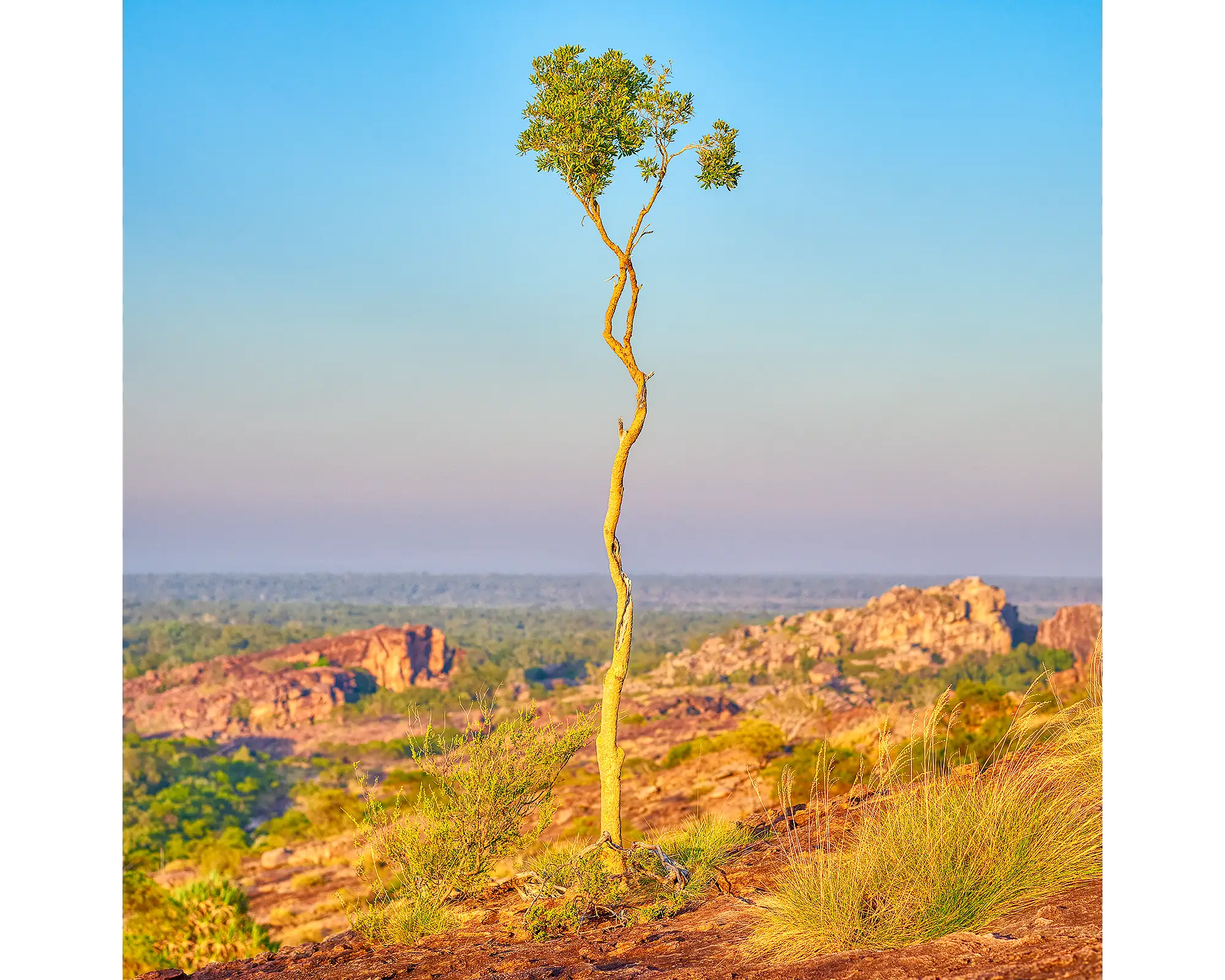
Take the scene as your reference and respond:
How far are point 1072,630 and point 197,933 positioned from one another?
28.1 m

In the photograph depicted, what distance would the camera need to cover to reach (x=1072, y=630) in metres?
30.3

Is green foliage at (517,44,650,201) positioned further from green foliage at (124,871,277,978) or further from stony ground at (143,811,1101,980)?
green foliage at (124,871,277,978)

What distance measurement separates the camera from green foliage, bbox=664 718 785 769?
44.4ft

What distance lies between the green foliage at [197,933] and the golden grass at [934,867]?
24.4ft

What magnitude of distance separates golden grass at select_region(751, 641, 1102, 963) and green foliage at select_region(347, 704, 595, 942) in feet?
5.01

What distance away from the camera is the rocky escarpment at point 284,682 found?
31703 millimetres

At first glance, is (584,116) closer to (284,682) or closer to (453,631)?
(284,682)

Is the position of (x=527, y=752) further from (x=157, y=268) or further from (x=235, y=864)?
(x=157, y=268)

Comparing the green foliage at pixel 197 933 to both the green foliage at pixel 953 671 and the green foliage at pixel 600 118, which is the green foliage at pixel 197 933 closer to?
the green foliage at pixel 600 118

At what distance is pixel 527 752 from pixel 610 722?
0.71 meters

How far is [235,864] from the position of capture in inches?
778
